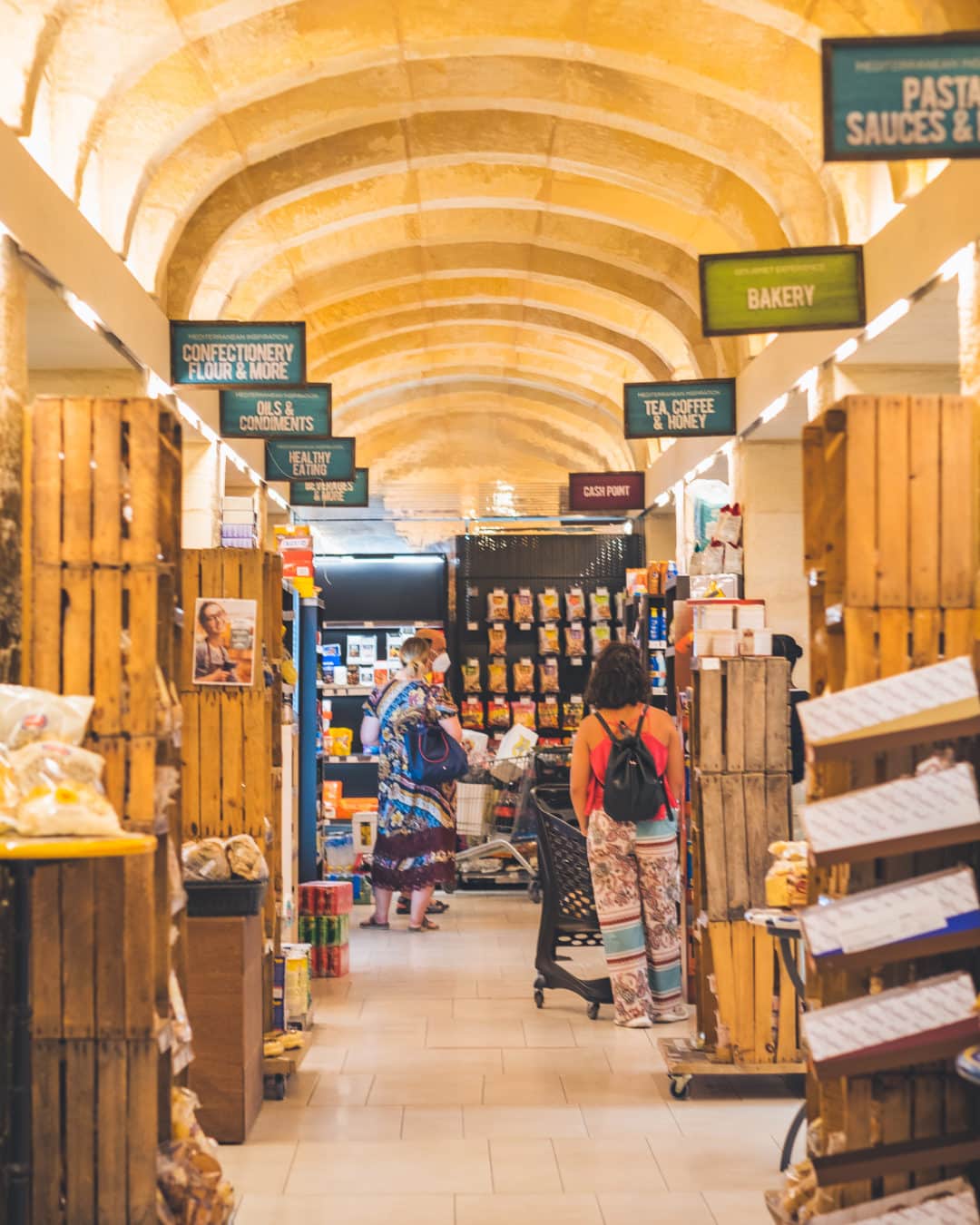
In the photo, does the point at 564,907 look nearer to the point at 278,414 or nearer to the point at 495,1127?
the point at 495,1127

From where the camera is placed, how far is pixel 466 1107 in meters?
5.74

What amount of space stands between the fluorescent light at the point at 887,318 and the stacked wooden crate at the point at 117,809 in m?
4.77

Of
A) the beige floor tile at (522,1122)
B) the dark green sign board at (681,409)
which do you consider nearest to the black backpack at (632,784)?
the beige floor tile at (522,1122)

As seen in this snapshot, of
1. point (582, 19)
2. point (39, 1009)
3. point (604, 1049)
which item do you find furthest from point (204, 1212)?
point (582, 19)

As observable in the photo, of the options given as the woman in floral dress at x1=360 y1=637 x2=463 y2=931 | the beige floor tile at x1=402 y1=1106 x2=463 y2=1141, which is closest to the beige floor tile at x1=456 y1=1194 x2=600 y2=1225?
the beige floor tile at x1=402 y1=1106 x2=463 y2=1141

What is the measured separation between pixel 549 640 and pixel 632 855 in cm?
927

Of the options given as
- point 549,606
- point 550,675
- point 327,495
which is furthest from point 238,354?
point 550,675

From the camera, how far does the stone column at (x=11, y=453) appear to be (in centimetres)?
608

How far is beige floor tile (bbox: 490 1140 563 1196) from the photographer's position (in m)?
4.77

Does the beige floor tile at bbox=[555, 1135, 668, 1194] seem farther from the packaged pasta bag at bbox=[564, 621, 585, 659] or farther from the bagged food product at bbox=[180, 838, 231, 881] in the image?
the packaged pasta bag at bbox=[564, 621, 585, 659]

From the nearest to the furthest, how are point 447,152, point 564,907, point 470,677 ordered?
point 564,907 < point 447,152 < point 470,677

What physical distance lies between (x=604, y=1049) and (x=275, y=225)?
745 cm

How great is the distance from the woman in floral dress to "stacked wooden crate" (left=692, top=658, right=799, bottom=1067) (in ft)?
12.2

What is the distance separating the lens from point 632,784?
6.70m
